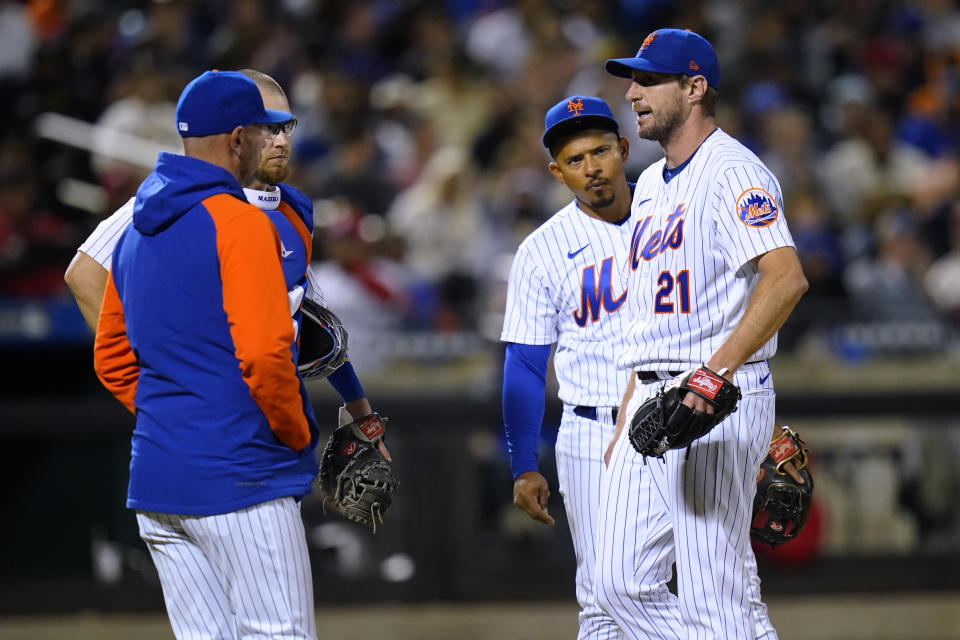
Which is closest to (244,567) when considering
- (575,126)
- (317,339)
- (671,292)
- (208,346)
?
(208,346)

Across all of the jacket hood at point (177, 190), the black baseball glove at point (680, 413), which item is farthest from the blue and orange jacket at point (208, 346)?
the black baseball glove at point (680, 413)

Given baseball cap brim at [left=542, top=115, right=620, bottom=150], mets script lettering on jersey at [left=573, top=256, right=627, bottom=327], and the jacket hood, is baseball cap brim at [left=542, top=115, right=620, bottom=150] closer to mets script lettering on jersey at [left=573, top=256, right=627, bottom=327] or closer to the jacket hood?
mets script lettering on jersey at [left=573, top=256, right=627, bottom=327]

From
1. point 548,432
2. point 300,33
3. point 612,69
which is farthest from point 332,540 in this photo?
point 300,33

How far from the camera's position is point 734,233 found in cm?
381

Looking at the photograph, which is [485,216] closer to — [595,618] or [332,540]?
[332,540]

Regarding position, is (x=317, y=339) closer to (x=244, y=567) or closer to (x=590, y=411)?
(x=244, y=567)

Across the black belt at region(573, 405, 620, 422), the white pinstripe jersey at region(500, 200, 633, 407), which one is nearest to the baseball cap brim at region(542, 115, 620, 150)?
the white pinstripe jersey at region(500, 200, 633, 407)

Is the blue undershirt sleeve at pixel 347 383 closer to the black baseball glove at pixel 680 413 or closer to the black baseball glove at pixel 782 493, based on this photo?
the black baseball glove at pixel 680 413

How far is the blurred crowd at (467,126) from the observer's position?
27.5ft

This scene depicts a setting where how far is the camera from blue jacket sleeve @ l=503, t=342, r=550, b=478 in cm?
479

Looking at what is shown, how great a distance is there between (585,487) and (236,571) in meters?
Answer: 1.64

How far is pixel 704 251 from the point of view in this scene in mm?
3934

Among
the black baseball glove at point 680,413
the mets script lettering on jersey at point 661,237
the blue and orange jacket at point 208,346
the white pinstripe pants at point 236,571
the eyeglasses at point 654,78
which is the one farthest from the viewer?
the eyeglasses at point 654,78

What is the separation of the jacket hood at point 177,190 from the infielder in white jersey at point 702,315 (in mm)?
1379
